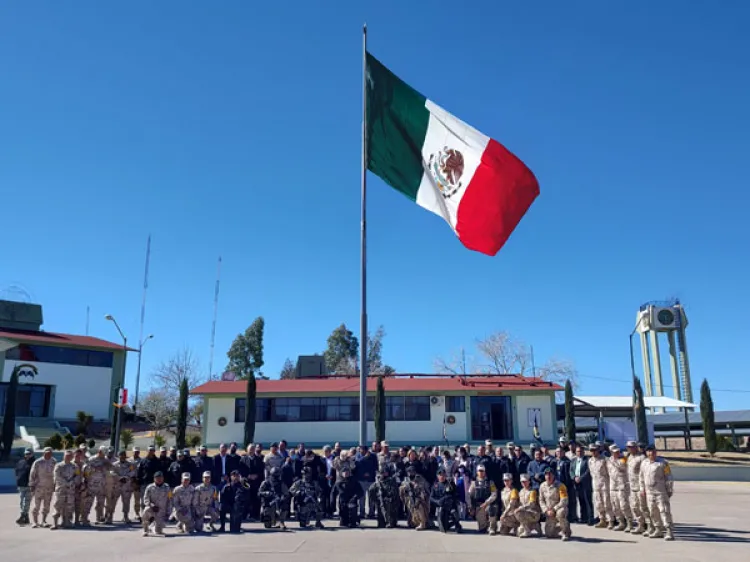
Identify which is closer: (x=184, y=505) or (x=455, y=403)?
(x=184, y=505)

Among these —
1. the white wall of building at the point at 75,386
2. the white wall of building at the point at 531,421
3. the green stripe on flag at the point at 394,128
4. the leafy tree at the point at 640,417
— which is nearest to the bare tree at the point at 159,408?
the white wall of building at the point at 75,386

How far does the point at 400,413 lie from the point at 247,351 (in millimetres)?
35311

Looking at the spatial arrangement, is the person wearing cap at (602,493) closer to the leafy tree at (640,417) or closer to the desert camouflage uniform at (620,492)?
the desert camouflage uniform at (620,492)

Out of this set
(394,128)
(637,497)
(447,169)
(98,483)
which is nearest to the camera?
(637,497)

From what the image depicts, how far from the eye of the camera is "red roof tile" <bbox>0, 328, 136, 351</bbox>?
142ft

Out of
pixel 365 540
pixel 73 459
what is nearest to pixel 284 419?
pixel 73 459

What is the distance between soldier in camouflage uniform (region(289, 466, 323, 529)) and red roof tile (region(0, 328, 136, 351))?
117ft

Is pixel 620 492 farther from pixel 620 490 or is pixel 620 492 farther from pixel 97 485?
pixel 97 485

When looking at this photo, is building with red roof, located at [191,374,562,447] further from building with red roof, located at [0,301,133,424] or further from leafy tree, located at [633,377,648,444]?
building with red roof, located at [0,301,133,424]

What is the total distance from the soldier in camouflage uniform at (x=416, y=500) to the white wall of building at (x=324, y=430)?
71.7 ft

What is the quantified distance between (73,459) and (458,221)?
9874 millimetres

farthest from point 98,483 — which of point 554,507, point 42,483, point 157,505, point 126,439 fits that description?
point 126,439

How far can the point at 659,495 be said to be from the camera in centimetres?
1209

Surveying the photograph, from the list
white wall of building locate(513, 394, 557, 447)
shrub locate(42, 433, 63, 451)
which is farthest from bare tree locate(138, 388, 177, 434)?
white wall of building locate(513, 394, 557, 447)
